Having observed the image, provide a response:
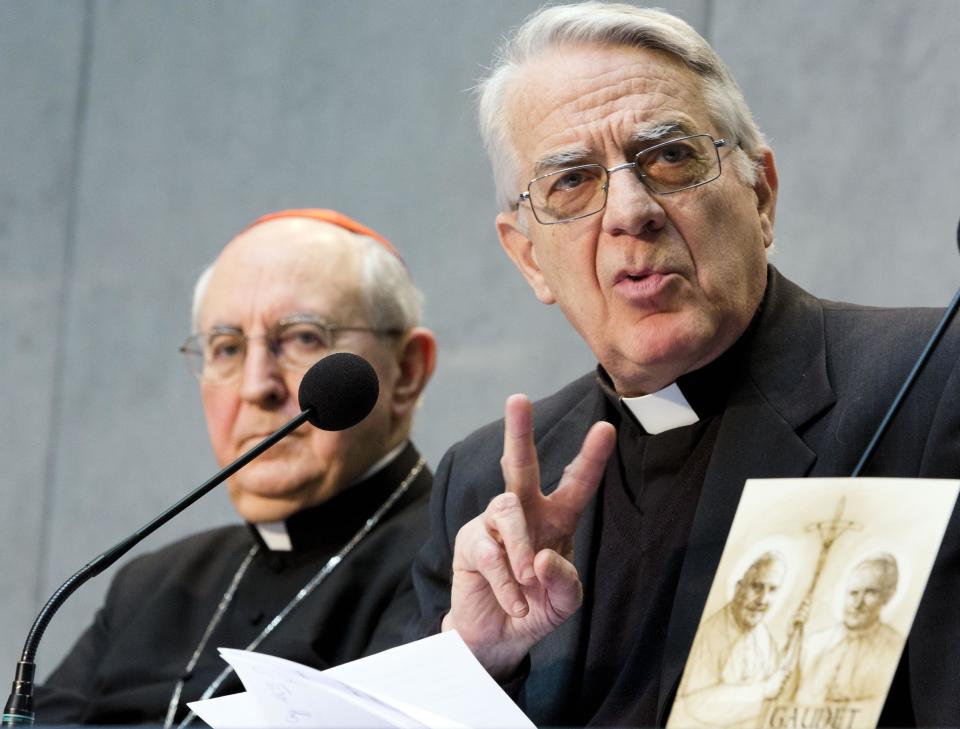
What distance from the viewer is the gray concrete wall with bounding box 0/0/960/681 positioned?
415 cm

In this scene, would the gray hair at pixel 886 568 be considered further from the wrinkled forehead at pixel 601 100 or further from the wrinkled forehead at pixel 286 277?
the wrinkled forehead at pixel 286 277

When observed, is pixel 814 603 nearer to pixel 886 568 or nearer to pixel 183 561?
pixel 886 568

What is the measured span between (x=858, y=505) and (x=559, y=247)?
109cm

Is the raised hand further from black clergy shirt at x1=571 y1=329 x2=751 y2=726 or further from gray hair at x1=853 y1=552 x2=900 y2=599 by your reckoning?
gray hair at x1=853 y1=552 x2=900 y2=599

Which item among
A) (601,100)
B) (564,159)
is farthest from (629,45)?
(564,159)

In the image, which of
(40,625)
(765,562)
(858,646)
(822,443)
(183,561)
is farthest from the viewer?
(183,561)

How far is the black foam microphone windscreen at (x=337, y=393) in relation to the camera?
199 cm

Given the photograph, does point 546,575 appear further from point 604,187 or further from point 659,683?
point 604,187

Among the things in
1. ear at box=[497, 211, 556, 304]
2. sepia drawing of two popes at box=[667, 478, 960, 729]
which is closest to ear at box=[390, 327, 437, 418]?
ear at box=[497, 211, 556, 304]

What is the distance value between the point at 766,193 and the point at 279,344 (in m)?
1.31

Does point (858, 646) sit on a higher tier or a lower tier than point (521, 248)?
lower

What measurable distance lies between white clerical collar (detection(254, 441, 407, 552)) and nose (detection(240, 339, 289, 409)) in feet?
0.93

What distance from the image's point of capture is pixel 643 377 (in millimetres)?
2367

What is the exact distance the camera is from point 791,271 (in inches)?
134
